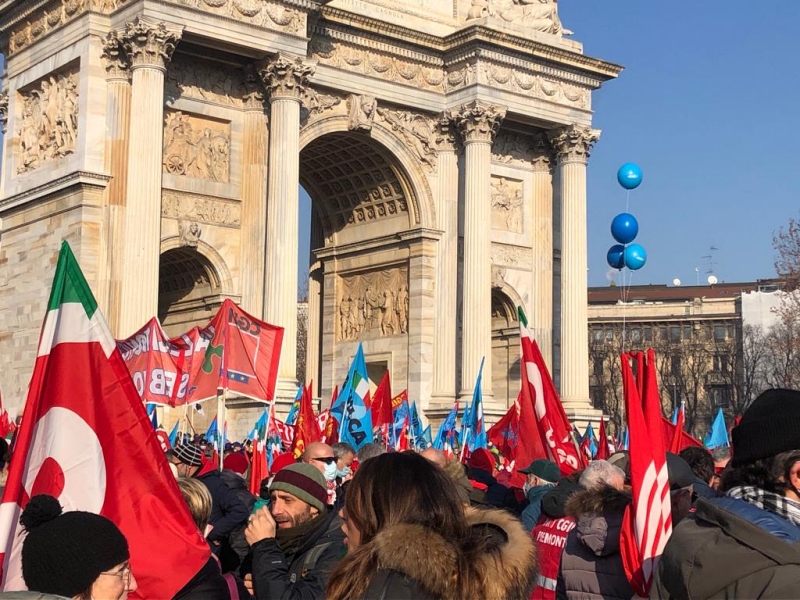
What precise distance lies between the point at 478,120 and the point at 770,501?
3299 centimetres

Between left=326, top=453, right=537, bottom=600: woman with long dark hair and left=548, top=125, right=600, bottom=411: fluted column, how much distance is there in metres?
33.5

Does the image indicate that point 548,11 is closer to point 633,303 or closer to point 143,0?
point 143,0

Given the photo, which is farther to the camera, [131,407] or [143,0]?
[143,0]

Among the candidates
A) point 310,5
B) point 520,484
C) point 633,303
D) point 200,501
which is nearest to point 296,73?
point 310,5

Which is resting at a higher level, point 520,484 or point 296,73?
point 296,73

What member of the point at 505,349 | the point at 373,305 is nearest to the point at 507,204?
the point at 505,349

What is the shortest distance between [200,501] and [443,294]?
3028 centimetres

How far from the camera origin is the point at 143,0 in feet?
95.9

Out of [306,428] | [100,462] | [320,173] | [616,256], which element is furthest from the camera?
[616,256]

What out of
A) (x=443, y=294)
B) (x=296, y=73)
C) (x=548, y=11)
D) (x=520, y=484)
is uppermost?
(x=548, y=11)

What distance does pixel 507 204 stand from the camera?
39.1 m

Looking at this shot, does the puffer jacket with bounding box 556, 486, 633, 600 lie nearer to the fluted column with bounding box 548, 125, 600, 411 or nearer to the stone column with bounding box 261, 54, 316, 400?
the stone column with bounding box 261, 54, 316, 400

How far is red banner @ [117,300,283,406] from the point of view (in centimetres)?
1794

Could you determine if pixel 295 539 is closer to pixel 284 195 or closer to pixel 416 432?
pixel 416 432
